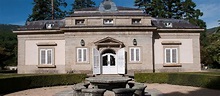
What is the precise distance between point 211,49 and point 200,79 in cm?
214

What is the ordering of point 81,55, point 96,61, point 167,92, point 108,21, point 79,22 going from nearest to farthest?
point 167,92 → point 96,61 → point 81,55 → point 79,22 → point 108,21

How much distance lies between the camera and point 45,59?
899 inches

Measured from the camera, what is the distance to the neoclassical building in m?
21.7

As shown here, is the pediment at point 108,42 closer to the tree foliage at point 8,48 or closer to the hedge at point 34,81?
the hedge at point 34,81

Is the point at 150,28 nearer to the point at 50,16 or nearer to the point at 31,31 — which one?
the point at 31,31

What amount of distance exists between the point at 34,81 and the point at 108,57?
8569 millimetres

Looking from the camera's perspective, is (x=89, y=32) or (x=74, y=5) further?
(x=74, y=5)

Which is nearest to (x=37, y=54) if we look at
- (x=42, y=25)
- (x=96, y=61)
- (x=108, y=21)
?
(x=42, y=25)

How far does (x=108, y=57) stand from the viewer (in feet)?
72.4

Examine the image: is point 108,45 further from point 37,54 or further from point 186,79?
point 186,79

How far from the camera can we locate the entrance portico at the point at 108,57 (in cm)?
2114

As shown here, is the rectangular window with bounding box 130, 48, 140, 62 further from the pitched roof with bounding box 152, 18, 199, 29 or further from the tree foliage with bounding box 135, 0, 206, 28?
the tree foliage with bounding box 135, 0, 206, 28

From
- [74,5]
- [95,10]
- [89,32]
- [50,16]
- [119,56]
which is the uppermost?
[74,5]

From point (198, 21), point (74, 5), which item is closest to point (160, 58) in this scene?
point (198, 21)
